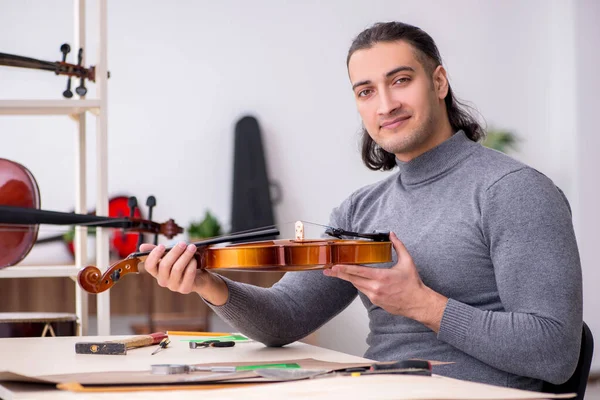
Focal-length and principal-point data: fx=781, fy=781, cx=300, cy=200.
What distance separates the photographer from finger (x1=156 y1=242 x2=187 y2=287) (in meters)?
1.44

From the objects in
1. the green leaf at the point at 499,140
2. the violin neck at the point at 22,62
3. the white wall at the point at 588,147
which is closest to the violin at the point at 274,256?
the violin neck at the point at 22,62

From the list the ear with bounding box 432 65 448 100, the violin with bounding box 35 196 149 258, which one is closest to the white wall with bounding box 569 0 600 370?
the violin with bounding box 35 196 149 258

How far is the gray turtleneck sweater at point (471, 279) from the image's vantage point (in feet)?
4.50

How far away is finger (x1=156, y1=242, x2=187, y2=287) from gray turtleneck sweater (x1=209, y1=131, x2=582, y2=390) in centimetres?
18

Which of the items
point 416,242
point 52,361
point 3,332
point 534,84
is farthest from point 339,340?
point 52,361

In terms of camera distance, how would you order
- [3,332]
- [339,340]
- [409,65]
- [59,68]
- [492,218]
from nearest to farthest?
[492,218]
[409,65]
[3,332]
[59,68]
[339,340]

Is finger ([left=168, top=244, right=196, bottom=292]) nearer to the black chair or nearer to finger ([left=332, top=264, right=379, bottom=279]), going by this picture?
finger ([left=332, top=264, right=379, bottom=279])

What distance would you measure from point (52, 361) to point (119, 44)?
329cm

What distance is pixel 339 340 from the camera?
4.69 m

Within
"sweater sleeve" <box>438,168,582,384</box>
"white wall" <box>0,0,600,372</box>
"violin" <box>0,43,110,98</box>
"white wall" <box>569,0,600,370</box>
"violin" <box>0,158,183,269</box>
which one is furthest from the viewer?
"white wall" <box>569,0,600,370</box>

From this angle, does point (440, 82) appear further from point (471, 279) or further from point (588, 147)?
point (588, 147)

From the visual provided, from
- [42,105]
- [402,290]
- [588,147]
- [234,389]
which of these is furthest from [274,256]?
[588,147]

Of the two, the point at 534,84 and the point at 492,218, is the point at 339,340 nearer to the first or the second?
Answer: the point at 534,84

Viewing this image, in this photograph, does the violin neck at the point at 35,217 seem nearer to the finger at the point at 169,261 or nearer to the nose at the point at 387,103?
the finger at the point at 169,261
